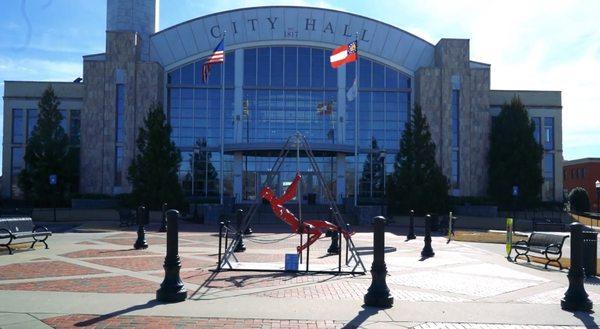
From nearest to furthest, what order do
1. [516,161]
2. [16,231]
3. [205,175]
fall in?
[16,231] → [516,161] → [205,175]

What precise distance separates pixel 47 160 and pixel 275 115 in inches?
686

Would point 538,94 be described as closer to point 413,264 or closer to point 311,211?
point 311,211

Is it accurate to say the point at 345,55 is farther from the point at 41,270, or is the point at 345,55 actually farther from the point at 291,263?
the point at 41,270

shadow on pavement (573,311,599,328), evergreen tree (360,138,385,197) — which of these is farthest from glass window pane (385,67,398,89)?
shadow on pavement (573,311,599,328)

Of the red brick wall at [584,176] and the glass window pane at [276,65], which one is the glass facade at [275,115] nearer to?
the glass window pane at [276,65]

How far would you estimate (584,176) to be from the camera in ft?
227

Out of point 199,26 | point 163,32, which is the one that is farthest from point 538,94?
point 163,32

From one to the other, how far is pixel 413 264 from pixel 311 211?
24467 millimetres

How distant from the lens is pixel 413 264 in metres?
13.7

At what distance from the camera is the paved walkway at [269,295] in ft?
24.0

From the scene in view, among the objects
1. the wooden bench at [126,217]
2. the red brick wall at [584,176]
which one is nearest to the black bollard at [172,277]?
the wooden bench at [126,217]

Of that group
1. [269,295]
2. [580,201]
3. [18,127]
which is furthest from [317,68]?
[269,295]

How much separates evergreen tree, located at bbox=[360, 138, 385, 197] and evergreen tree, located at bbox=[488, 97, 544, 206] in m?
8.73

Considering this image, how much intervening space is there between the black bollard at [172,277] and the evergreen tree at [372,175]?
117 feet
